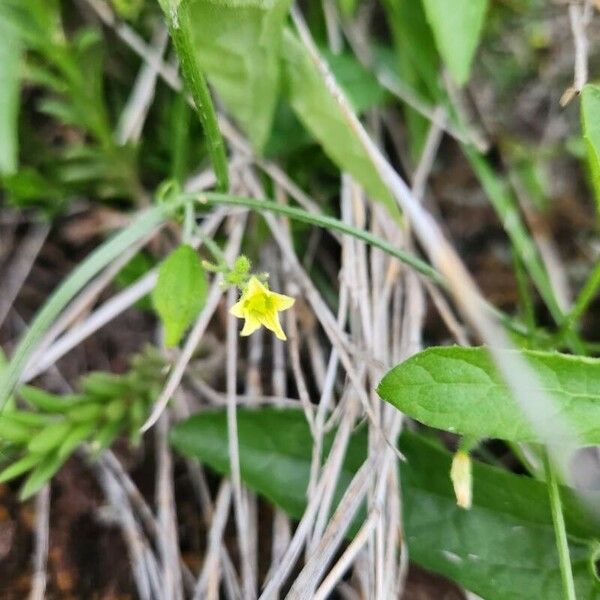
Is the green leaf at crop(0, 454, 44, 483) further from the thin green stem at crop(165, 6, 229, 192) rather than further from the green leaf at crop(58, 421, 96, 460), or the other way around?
the thin green stem at crop(165, 6, 229, 192)

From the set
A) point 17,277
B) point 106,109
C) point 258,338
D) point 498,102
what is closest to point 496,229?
point 498,102

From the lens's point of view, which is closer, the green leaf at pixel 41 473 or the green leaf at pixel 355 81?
the green leaf at pixel 41 473

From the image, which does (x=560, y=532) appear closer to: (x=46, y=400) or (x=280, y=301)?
(x=280, y=301)

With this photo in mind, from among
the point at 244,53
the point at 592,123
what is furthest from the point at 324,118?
the point at 592,123

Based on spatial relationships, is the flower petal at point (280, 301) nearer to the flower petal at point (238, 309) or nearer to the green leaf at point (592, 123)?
the flower petal at point (238, 309)

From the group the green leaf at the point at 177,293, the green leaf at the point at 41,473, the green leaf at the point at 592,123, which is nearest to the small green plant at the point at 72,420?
the green leaf at the point at 41,473
